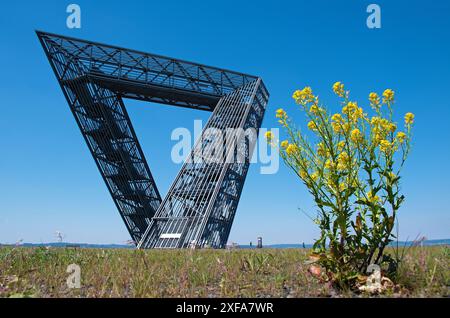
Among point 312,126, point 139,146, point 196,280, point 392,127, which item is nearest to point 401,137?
point 392,127

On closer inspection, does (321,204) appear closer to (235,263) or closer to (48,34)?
(235,263)

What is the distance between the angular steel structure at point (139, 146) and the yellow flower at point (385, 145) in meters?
15.6

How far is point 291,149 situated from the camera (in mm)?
4516

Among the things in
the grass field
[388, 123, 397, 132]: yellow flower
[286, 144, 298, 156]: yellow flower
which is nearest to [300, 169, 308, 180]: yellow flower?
[286, 144, 298, 156]: yellow flower

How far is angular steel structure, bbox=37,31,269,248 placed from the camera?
20.8 meters

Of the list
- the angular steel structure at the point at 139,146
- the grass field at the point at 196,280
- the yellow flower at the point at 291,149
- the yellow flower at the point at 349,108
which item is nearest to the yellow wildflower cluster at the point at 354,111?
the yellow flower at the point at 349,108

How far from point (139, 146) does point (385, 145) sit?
20.6 meters

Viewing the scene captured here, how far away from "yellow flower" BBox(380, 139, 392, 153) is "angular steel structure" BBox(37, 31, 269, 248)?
15.6 metres

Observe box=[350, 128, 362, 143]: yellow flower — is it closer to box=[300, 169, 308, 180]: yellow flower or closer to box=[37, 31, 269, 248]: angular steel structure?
box=[300, 169, 308, 180]: yellow flower

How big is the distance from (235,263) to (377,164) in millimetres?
3227

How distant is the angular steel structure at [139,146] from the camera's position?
68.1 ft

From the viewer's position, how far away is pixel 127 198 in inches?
939

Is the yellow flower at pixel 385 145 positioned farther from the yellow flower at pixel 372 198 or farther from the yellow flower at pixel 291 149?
the yellow flower at pixel 291 149
